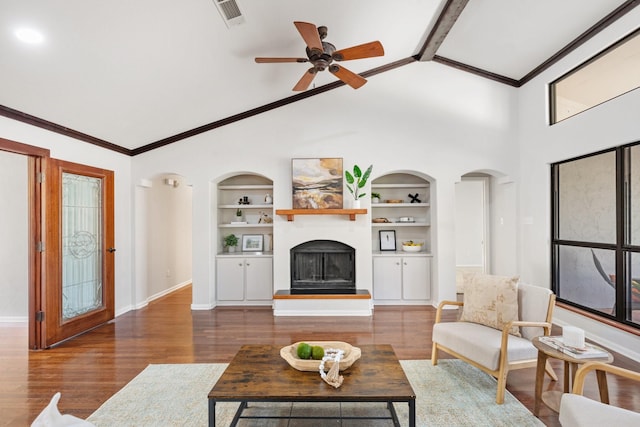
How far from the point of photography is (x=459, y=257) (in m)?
A: 6.50

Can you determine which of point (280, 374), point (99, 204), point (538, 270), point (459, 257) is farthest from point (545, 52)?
point (99, 204)

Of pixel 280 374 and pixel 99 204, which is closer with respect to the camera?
pixel 280 374

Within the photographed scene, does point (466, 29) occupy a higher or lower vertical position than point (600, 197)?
higher

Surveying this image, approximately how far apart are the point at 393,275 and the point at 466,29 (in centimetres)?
363

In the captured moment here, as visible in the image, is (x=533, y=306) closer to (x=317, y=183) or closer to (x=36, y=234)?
(x=317, y=183)

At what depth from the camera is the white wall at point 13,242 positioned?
4691 millimetres

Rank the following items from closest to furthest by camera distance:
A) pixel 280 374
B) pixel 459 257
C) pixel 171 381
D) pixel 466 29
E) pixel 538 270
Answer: pixel 280 374 → pixel 171 381 → pixel 466 29 → pixel 538 270 → pixel 459 257

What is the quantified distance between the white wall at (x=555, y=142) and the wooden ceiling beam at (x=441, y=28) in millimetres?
1549

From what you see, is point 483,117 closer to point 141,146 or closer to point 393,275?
point 393,275

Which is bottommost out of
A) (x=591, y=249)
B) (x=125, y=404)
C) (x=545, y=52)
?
(x=125, y=404)

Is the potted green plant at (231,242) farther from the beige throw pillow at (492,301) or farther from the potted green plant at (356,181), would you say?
the beige throw pillow at (492,301)

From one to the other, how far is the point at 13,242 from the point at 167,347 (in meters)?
2.91

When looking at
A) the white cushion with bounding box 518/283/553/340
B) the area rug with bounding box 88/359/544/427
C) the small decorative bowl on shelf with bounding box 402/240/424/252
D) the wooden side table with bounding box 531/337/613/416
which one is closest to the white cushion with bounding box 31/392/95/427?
the area rug with bounding box 88/359/544/427

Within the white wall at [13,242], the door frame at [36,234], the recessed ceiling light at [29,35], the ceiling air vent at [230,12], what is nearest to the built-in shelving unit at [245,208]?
the door frame at [36,234]
